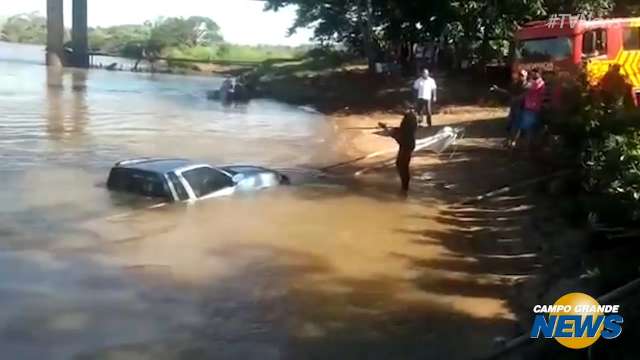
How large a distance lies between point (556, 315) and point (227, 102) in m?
40.1

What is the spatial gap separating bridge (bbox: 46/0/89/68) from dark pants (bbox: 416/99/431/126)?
5785 centimetres

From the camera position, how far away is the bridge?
7950 cm

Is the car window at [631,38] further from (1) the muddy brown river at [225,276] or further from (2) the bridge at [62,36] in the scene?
(2) the bridge at [62,36]

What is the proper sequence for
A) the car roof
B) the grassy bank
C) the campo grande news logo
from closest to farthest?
the campo grande news logo
the car roof
the grassy bank

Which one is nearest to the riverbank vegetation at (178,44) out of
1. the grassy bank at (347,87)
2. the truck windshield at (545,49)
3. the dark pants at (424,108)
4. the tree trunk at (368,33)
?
the grassy bank at (347,87)

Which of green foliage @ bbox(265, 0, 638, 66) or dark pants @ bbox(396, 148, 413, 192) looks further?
green foliage @ bbox(265, 0, 638, 66)

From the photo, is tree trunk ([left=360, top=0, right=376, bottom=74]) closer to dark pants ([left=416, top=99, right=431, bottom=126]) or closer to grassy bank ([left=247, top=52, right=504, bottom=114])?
grassy bank ([left=247, top=52, right=504, bottom=114])

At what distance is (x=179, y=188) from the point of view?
14352 mm

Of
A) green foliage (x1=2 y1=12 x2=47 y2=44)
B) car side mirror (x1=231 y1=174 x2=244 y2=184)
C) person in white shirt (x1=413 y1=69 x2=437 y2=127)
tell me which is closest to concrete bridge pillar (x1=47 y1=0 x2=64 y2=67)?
person in white shirt (x1=413 y1=69 x2=437 y2=127)

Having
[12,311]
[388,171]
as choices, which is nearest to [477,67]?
[388,171]

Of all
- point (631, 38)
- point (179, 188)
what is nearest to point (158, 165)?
point (179, 188)

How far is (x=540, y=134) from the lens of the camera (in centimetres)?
1755

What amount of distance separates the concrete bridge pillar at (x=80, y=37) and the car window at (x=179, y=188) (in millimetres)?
70051

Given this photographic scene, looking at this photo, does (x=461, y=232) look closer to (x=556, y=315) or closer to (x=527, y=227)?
(x=527, y=227)
